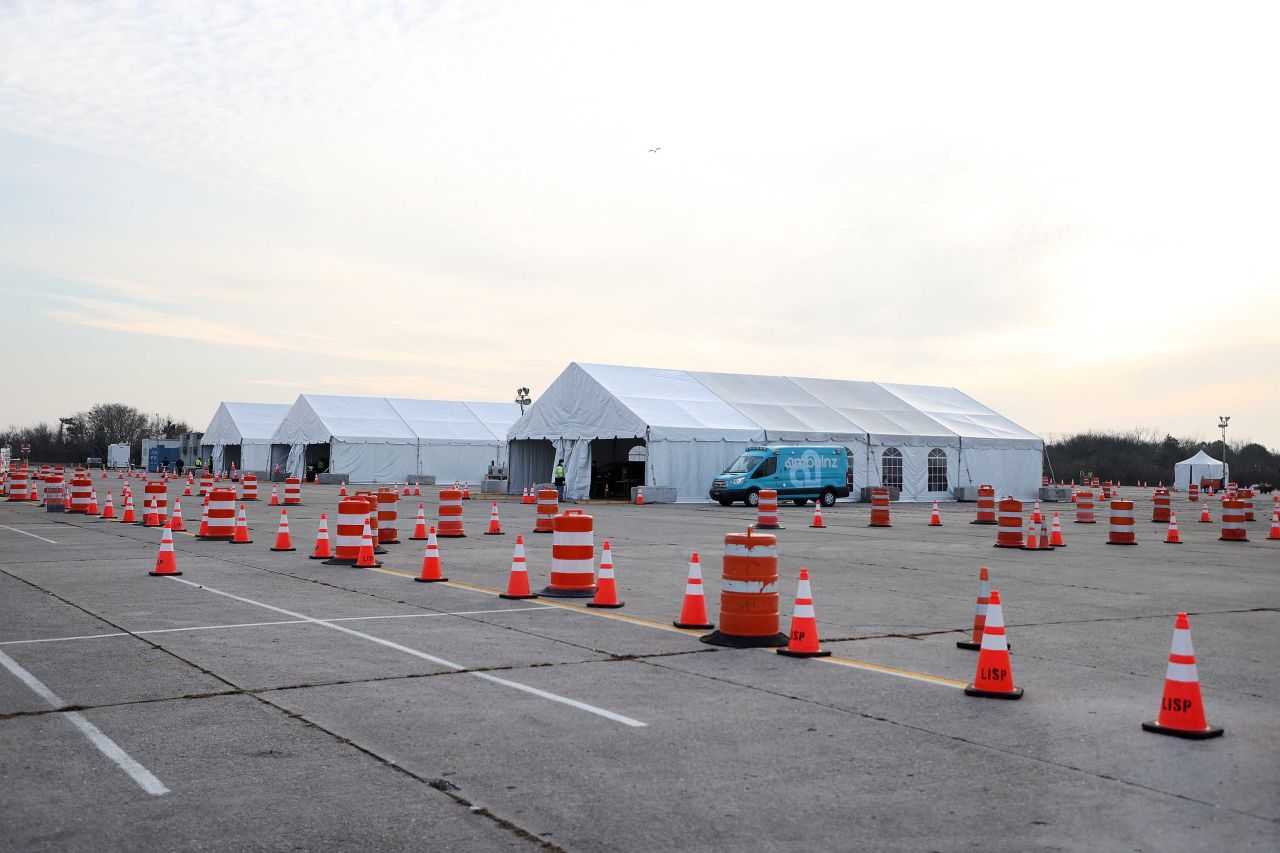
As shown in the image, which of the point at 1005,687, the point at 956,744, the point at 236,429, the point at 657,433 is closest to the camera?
the point at 956,744

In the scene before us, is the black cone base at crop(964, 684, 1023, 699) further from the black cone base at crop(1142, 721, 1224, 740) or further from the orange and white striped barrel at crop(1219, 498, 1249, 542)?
the orange and white striped barrel at crop(1219, 498, 1249, 542)

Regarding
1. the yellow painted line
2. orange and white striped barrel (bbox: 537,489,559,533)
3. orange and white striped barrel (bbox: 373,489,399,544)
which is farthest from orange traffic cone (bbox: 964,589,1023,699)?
orange and white striped barrel (bbox: 537,489,559,533)

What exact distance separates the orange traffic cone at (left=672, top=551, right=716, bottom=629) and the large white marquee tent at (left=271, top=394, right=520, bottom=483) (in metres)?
53.7

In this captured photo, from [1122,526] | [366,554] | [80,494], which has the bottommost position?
[366,554]

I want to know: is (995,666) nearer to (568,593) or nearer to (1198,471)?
(568,593)

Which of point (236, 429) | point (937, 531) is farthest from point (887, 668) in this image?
point (236, 429)

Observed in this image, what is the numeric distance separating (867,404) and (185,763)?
4703 cm

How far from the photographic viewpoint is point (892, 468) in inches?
1884

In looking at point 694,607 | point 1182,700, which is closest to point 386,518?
point 694,607

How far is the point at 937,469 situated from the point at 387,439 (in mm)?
31587

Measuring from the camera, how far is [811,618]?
9797 mm

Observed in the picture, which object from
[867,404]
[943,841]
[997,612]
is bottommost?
[943,841]

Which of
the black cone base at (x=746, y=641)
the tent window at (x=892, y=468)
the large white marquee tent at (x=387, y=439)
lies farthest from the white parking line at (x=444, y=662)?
the large white marquee tent at (x=387, y=439)

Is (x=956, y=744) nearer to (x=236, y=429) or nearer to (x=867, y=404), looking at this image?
(x=867, y=404)
